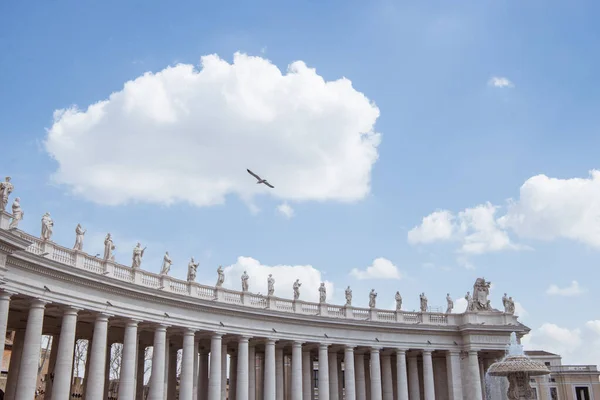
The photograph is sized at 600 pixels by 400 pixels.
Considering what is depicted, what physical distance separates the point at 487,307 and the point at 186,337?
43.6 meters

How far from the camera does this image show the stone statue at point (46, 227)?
50.6 metres

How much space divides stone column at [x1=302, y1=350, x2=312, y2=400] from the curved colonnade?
123mm

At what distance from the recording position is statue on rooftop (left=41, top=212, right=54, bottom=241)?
5059cm

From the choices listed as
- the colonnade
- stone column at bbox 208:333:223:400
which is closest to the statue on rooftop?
the colonnade

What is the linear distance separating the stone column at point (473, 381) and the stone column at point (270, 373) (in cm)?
2719

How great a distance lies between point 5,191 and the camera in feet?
147

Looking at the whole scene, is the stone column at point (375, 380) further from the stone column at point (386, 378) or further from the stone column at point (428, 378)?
the stone column at point (428, 378)

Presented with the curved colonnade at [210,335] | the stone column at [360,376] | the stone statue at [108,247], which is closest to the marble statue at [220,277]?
the curved colonnade at [210,335]

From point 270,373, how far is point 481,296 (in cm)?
3354

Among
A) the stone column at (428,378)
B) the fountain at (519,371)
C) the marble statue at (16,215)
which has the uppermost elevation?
the marble statue at (16,215)

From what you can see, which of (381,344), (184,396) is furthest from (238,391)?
(381,344)

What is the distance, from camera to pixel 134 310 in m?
58.1

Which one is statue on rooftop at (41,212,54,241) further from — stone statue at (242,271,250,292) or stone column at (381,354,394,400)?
stone column at (381,354,394,400)

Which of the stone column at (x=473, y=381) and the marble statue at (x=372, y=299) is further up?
the marble statue at (x=372, y=299)
